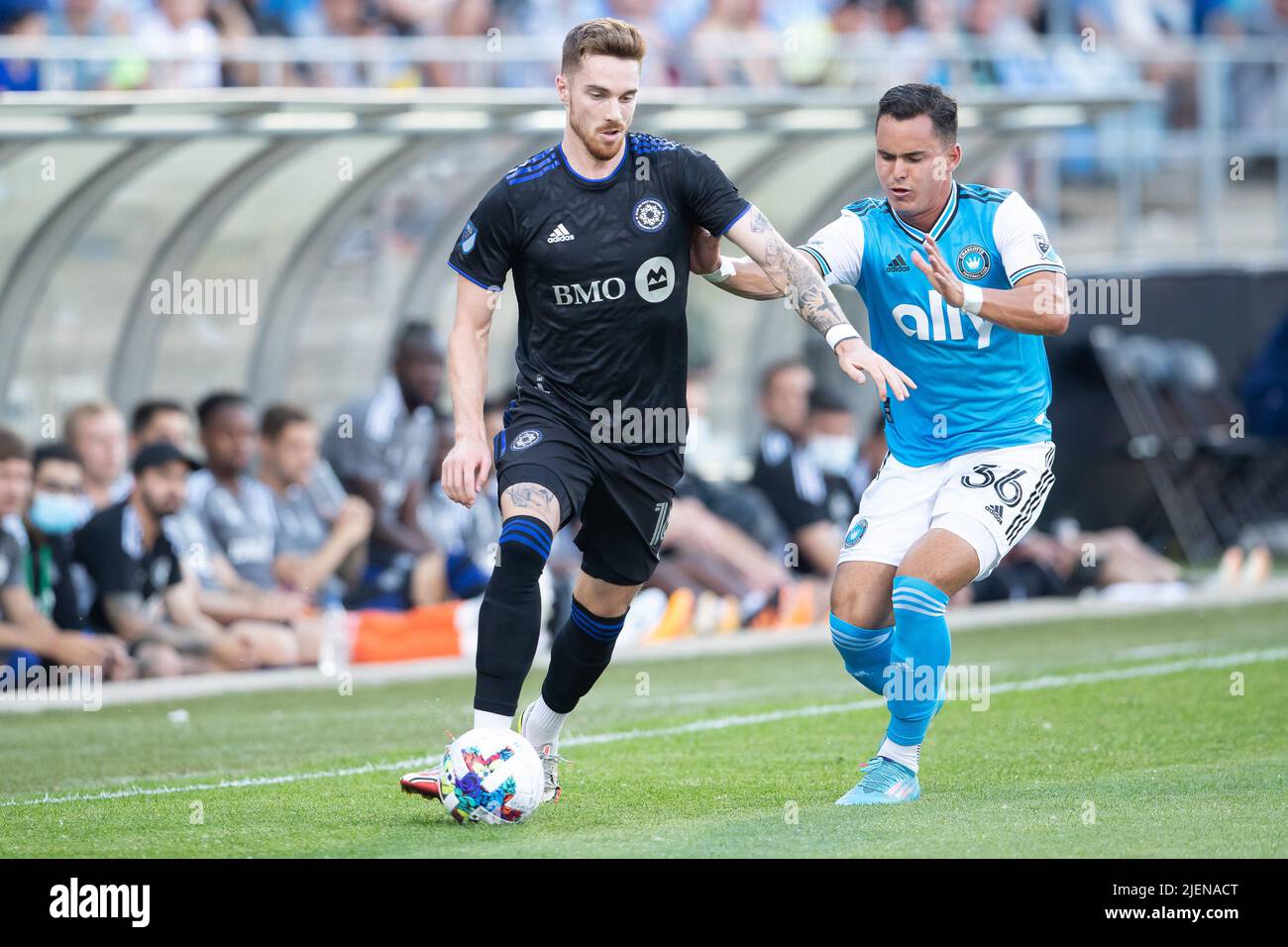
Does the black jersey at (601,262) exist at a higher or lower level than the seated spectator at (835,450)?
higher

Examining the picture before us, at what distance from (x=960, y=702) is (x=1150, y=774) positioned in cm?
249

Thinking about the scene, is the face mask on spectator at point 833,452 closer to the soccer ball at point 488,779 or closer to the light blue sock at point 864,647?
the light blue sock at point 864,647

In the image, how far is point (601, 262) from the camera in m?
6.21

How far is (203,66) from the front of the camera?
1248 centimetres

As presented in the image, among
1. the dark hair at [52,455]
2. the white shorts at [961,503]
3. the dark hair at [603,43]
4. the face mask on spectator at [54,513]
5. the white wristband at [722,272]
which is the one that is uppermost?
the dark hair at [603,43]

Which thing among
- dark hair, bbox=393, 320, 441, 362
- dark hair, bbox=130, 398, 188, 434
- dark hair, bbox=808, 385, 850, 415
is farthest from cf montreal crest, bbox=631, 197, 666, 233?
dark hair, bbox=808, 385, 850, 415

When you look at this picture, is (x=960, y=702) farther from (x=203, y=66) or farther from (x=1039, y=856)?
(x=203, y=66)

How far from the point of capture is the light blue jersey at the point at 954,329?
668 cm

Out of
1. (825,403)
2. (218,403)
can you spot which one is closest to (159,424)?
(218,403)

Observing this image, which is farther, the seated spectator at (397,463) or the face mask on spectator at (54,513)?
the seated spectator at (397,463)

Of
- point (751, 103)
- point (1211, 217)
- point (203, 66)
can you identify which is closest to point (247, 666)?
point (203, 66)

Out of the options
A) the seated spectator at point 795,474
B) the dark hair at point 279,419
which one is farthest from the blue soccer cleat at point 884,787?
the seated spectator at point 795,474

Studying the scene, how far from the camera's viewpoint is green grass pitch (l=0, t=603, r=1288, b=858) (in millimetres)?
5582

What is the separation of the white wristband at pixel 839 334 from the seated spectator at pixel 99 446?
6.08m
